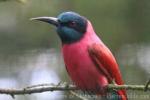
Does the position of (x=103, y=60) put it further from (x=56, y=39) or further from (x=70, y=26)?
(x=56, y=39)

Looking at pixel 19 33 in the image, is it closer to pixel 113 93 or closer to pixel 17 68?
pixel 17 68

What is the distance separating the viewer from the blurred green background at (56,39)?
4020 mm

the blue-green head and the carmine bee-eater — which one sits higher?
the blue-green head

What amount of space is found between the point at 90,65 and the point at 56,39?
4.98 feet

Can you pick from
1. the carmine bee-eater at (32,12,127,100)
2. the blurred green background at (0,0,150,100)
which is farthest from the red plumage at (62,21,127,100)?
the blurred green background at (0,0,150,100)

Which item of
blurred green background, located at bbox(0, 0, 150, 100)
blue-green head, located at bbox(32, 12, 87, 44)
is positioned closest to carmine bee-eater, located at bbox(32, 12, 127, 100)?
blue-green head, located at bbox(32, 12, 87, 44)

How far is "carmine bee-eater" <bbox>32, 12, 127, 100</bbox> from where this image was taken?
9.44ft

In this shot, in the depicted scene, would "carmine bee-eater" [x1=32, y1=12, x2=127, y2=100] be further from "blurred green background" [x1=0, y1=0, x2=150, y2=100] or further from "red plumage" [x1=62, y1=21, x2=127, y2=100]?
"blurred green background" [x1=0, y1=0, x2=150, y2=100]

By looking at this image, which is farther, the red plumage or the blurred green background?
the blurred green background

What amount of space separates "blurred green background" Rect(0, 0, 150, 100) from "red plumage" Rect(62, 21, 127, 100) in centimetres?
103

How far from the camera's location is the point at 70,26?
2.90 metres

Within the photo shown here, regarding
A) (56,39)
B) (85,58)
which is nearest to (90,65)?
(85,58)

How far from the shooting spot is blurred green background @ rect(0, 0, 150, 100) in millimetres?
4020

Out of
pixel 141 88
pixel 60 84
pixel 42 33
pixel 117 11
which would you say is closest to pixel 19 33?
pixel 42 33
